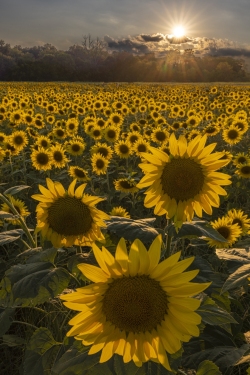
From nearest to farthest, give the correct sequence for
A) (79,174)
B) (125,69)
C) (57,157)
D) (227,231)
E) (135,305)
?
(135,305) → (227,231) → (79,174) → (57,157) → (125,69)

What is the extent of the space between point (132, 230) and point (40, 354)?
0.87m

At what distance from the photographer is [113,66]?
7550cm

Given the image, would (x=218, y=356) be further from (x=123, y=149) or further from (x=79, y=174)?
(x=123, y=149)

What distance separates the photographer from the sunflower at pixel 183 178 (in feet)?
7.28

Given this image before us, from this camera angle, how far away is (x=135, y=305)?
1.45 metres

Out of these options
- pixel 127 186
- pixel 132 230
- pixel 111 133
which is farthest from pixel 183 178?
pixel 111 133

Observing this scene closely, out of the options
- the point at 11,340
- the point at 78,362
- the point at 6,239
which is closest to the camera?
the point at 78,362

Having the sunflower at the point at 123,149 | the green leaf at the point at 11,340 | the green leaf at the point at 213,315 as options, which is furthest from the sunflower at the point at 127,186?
the green leaf at the point at 213,315

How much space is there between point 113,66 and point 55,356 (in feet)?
253

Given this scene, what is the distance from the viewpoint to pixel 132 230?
209 cm

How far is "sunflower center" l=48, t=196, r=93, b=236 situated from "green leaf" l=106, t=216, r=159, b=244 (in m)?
0.15

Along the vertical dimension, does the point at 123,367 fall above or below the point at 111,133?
above

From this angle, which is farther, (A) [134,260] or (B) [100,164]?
(B) [100,164]

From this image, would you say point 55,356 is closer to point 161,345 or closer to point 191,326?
point 161,345
